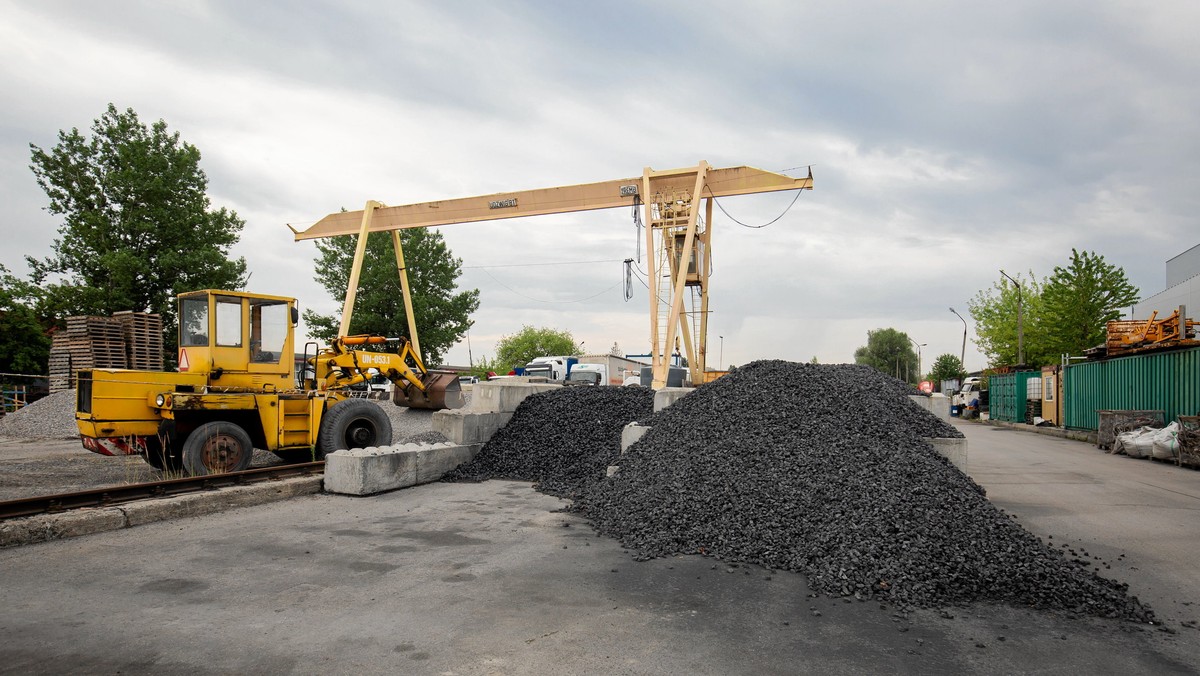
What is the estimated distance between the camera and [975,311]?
169 feet

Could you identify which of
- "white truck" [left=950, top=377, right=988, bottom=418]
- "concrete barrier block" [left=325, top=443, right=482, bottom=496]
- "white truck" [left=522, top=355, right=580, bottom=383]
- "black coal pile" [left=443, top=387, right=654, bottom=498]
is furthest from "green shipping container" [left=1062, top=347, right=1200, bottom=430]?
"white truck" [left=522, top=355, right=580, bottom=383]

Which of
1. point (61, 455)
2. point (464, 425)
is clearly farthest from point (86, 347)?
point (464, 425)

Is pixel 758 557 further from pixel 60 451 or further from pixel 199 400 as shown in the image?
pixel 60 451

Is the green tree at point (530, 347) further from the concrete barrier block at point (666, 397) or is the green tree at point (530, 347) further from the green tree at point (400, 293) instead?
the concrete barrier block at point (666, 397)

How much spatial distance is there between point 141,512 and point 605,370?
24.6m

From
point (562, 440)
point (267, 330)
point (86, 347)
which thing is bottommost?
point (562, 440)

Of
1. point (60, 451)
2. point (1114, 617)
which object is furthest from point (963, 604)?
point (60, 451)

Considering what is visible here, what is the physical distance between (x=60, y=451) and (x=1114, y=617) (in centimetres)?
1824

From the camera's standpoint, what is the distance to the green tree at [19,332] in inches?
1088

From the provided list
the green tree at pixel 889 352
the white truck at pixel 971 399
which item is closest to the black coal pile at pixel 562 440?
the white truck at pixel 971 399

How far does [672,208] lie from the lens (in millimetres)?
15562

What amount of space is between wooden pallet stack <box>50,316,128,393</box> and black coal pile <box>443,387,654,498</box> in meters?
16.0

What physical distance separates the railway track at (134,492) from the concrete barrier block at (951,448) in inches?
343

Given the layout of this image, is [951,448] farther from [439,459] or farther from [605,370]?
[605,370]
